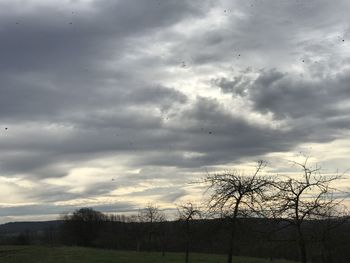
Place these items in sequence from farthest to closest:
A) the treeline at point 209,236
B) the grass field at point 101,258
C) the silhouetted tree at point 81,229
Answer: the silhouetted tree at point 81,229, the grass field at point 101,258, the treeline at point 209,236

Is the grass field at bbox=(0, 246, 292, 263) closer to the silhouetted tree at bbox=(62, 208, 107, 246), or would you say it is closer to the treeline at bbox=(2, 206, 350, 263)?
the treeline at bbox=(2, 206, 350, 263)

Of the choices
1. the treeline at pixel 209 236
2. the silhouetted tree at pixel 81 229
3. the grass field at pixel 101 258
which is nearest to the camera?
the treeline at pixel 209 236

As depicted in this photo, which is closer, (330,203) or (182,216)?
(330,203)

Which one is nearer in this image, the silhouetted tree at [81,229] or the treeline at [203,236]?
the treeline at [203,236]

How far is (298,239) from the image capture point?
15.2 meters

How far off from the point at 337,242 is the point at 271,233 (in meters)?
2.52

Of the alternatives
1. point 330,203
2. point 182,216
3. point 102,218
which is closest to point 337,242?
point 330,203

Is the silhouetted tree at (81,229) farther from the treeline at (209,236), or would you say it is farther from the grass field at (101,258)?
the grass field at (101,258)

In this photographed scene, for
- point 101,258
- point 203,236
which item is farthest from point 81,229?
point 203,236

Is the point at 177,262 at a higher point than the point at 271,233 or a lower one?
lower

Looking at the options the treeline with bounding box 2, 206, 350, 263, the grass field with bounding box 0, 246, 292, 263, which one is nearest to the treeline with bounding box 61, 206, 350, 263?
the treeline with bounding box 2, 206, 350, 263

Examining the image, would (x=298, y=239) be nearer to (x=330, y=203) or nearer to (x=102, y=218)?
(x=330, y=203)

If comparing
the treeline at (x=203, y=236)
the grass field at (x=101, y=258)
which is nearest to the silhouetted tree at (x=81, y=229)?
the treeline at (x=203, y=236)

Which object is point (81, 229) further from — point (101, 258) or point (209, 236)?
point (209, 236)
